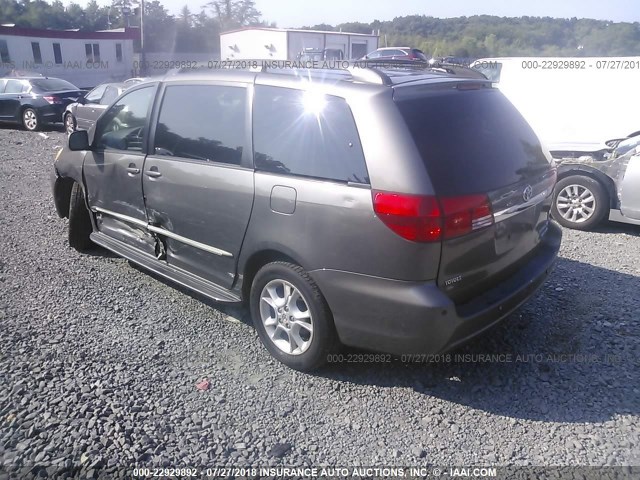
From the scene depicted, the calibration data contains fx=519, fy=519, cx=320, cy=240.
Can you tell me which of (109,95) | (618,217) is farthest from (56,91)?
(618,217)

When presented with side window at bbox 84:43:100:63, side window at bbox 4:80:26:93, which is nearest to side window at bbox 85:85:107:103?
side window at bbox 4:80:26:93

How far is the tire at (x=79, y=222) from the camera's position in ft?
16.6

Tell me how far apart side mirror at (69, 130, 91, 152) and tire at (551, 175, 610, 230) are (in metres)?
5.20

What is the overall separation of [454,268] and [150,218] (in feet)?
8.08

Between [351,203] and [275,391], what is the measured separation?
4.03 feet

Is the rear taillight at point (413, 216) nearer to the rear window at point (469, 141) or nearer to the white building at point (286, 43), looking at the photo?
the rear window at point (469, 141)

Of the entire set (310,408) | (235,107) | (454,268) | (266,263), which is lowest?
(310,408)

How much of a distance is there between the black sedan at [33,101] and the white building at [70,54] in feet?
61.7

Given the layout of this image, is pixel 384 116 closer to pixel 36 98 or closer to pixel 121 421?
pixel 121 421

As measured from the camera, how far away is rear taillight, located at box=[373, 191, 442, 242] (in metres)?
2.59

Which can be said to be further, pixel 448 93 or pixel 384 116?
pixel 448 93

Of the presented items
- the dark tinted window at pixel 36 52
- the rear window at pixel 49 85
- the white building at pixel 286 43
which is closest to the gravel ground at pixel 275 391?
the rear window at pixel 49 85

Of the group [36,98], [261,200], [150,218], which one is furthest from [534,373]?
[36,98]

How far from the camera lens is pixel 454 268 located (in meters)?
2.74
